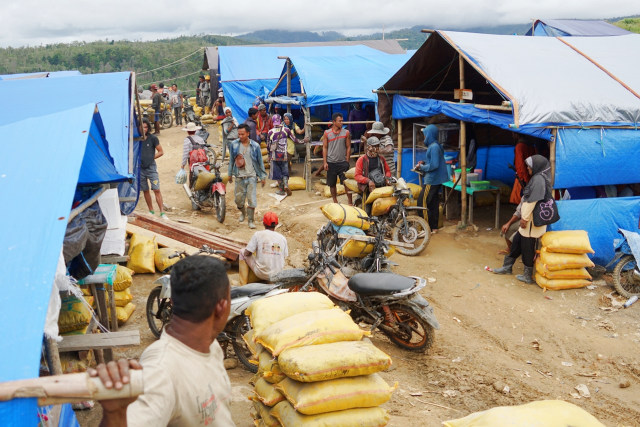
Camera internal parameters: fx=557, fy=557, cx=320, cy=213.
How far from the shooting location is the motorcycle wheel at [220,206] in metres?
11.0

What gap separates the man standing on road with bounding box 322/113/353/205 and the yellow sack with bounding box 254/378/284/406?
295 inches

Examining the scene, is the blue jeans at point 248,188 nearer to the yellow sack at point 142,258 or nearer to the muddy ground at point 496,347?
the muddy ground at point 496,347

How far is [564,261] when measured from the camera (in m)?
7.44

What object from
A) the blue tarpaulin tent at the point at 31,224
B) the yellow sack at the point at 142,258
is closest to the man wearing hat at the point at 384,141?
the yellow sack at the point at 142,258

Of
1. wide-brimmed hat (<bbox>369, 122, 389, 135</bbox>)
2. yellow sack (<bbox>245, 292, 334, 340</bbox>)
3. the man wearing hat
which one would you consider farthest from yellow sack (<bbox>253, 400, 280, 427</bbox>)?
wide-brimmed hat (<bbox>369, 122, 389, 135</bbox>)

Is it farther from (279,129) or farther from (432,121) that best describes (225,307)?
(279,129)

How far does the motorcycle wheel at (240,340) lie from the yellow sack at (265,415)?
4.22 ft

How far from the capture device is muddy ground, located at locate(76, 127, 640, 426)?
506cm

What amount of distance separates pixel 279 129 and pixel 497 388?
370 inches

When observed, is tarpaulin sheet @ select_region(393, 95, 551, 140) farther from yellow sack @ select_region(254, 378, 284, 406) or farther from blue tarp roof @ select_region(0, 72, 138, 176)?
yellow sack @ select_region(254, 378, 284, 406)

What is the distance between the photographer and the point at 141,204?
508 inches

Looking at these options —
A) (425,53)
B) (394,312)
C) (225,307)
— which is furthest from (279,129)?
(225,307)

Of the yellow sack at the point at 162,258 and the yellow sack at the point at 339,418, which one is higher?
the yellow sack at the point at 339,418

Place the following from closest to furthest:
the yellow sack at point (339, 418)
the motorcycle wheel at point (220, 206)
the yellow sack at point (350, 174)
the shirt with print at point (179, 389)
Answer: the shirt with print at point (179, 389)
the yellow sack at point (339, 418)
the motorcycle wheel at point (220, 206)
the yellow sack at point (350, 174)
